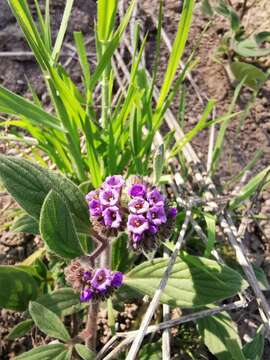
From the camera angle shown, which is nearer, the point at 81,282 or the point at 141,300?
the point at 81,282

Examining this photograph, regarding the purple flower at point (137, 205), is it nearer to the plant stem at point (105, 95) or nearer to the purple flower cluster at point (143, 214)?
the purple flower cluster at point (143, 214)

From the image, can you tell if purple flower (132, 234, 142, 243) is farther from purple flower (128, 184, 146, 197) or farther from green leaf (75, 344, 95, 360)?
green leaf (75, 344, 95, 360)

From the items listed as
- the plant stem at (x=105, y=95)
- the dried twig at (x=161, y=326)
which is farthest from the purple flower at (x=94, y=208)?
the plant stem at (x=105, y=95)

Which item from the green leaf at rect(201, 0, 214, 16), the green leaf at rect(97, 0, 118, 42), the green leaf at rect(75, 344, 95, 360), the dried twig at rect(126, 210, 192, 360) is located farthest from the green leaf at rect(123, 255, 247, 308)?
the green leaf at rect(201, 0, 214, 16)

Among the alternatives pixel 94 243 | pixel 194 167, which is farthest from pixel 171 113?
pixel 94 243

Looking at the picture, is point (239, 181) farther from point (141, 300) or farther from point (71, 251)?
point (71, 251)

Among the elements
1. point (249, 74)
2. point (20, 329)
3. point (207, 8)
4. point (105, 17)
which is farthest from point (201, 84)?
point (20, 329)

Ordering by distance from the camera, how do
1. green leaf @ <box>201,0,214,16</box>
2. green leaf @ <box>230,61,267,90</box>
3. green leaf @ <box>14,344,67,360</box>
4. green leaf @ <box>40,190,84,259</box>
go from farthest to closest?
1. green leaf @ <box>201,0,214,16</box>
2. green leaf @ <box>230,61,267,90</box>
3. green leaf @ <box>14,344,67,360</box>
4. green leaf @ <box>40,190,84,259</box>
